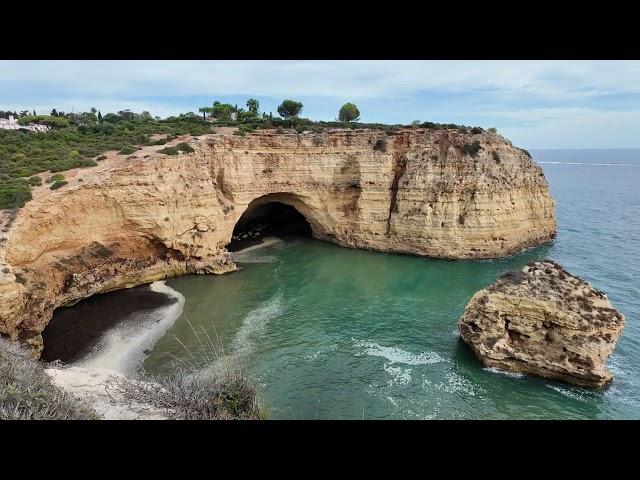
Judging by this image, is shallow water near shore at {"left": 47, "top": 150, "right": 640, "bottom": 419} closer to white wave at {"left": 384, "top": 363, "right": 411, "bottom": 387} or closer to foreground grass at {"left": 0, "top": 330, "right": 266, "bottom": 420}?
white wave at {"left": 384, "top": 363, "right": 411, "bottom": 387}

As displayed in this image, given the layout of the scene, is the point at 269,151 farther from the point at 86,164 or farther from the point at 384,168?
the point at 86,164

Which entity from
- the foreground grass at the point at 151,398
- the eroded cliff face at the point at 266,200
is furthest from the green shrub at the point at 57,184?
the foreground grass at the point at 151,398

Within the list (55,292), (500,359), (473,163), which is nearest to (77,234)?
(55,292)

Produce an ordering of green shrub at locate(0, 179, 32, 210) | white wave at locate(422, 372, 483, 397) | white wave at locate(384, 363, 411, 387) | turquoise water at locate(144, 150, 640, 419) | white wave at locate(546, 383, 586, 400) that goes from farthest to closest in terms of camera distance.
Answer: green shrub at locate(0, 179, 32, 210), white wave at locate(384, 363, 411, 387), white wave at locate(422, 372, 483, 397), white wave at locate(546, 383, 586, 400), turquoise water at locate(144, 150, 640, 419)

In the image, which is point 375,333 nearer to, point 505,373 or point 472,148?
point 505,373

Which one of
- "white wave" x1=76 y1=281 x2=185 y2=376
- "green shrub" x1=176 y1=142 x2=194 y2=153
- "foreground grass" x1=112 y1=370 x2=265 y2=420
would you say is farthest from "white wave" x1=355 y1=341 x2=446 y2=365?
"green shrub" x1=176 y1=142 x2=194 y2=153
